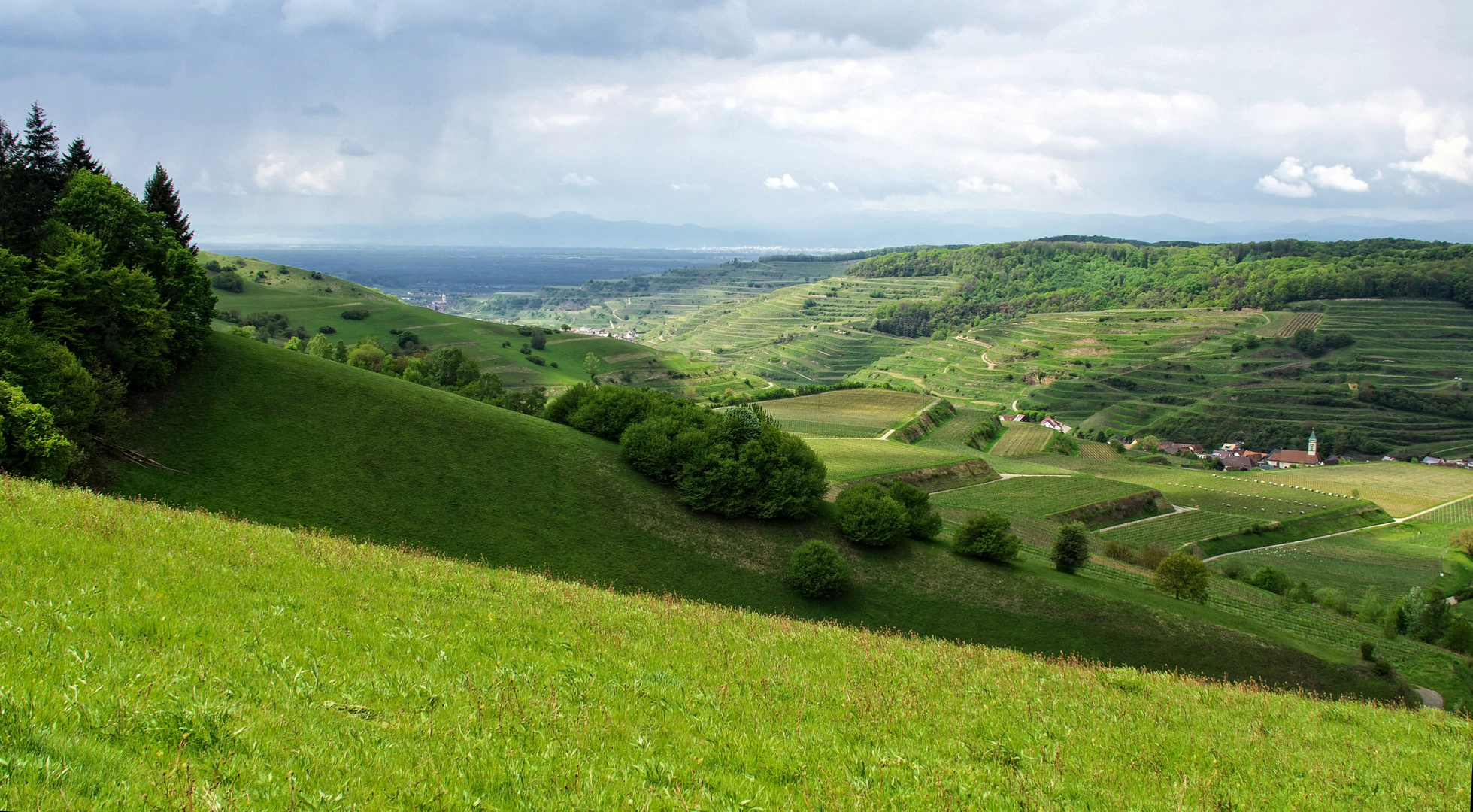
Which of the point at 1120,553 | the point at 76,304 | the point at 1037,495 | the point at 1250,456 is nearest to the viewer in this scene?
the point at 76,304

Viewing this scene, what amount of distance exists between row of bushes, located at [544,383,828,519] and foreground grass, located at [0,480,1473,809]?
3379 centimetres

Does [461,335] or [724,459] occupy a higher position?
[461,335]

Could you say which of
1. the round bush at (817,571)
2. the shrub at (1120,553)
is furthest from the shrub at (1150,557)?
the round bush at (817,571)

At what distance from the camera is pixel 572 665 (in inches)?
452

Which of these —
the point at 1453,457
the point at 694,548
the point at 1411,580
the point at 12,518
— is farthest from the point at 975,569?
the point at 1453,457

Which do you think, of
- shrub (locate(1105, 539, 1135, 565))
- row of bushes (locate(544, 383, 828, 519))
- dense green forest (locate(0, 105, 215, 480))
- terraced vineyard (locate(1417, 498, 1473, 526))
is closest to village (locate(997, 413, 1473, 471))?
terraced vineyard (locate(1417, 498, 1473, 526))

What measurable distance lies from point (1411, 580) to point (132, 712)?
396 ft

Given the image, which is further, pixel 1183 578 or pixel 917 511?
pixel 1183 578

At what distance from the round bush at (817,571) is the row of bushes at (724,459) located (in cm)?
644

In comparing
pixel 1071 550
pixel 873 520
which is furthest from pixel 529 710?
pixel 1071 550

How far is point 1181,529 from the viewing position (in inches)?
3910

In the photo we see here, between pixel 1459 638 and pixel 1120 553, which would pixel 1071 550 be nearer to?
pixel 1120 553

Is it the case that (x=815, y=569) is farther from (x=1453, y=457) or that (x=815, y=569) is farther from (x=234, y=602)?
(x=1453, y=457)

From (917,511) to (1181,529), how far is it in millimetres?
66989
